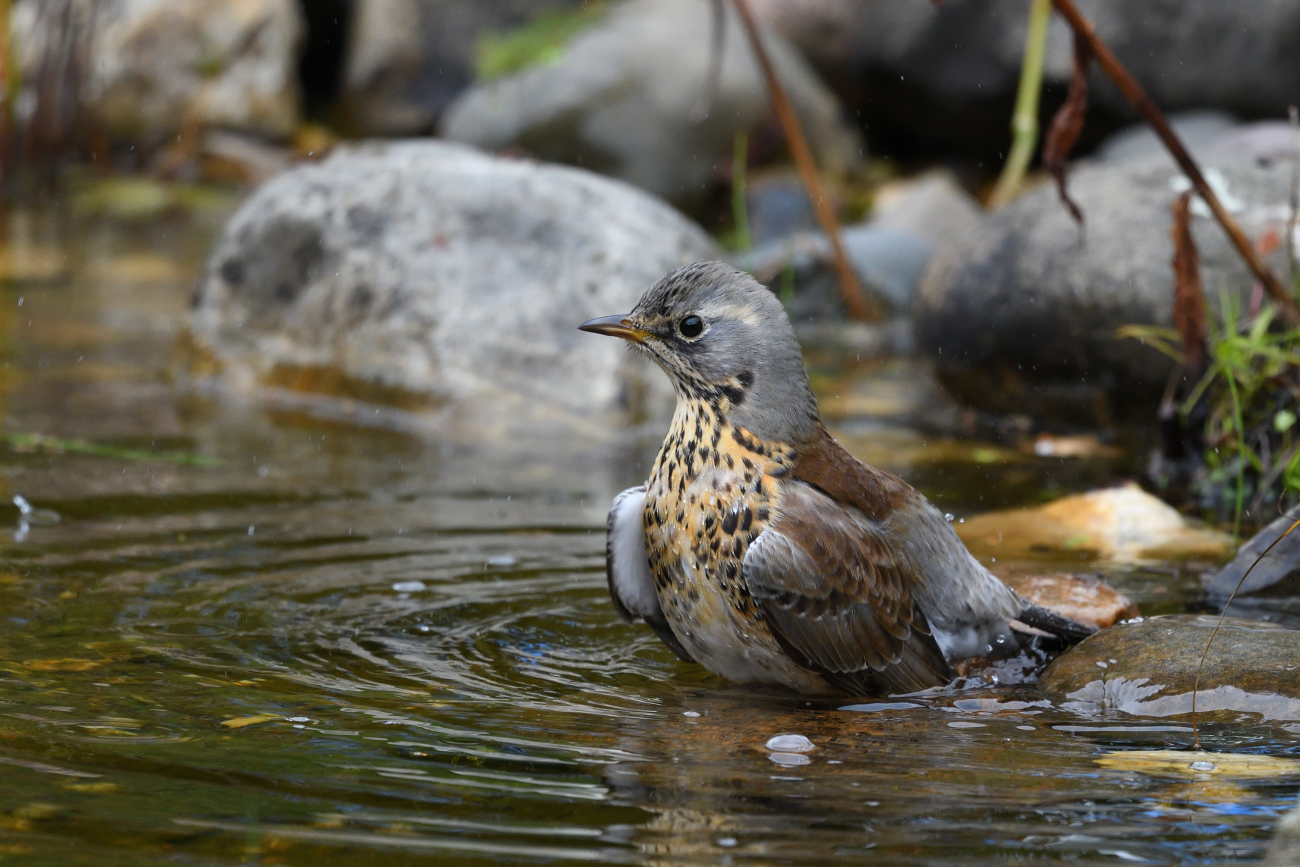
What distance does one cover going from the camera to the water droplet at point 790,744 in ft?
12.1

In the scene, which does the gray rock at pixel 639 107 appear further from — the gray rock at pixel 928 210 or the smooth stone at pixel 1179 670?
the smooth stone at pixel 1179 670

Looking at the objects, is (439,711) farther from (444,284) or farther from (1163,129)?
(444,284)

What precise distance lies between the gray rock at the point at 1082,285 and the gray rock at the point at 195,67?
36.2ft

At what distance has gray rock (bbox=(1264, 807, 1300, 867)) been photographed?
8.70 ft

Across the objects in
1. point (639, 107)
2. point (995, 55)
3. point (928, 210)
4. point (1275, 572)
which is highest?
point (995, 55)

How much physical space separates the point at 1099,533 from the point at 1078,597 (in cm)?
113

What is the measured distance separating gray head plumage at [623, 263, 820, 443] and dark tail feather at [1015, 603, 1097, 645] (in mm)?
884

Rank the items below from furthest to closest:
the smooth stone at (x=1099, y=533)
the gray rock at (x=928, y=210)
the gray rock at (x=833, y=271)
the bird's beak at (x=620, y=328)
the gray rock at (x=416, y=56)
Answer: the gray rock at (x=416, y=56)
the gray rock at (x=928, y=210)
the gray rock at (x=833, y=271)
the smooth stone at (x=1099, y=533)
the bird's beak at (x=620, y=328)

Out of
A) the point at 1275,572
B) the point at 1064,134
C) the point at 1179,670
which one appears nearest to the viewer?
the point at 1179,670

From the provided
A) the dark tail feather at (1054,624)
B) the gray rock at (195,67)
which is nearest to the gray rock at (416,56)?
the gray rock at (195,67)

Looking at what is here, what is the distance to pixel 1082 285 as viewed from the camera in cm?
788

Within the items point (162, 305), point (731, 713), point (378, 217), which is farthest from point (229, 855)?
point (162, 305)

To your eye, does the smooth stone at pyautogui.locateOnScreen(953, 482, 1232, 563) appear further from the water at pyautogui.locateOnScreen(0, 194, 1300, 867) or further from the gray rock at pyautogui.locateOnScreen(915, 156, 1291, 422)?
the gray rock at pyautogui.locateOnScreen(915, 156, 1291, 422)

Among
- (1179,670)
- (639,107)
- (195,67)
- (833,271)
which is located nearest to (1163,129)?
(1179,670)
